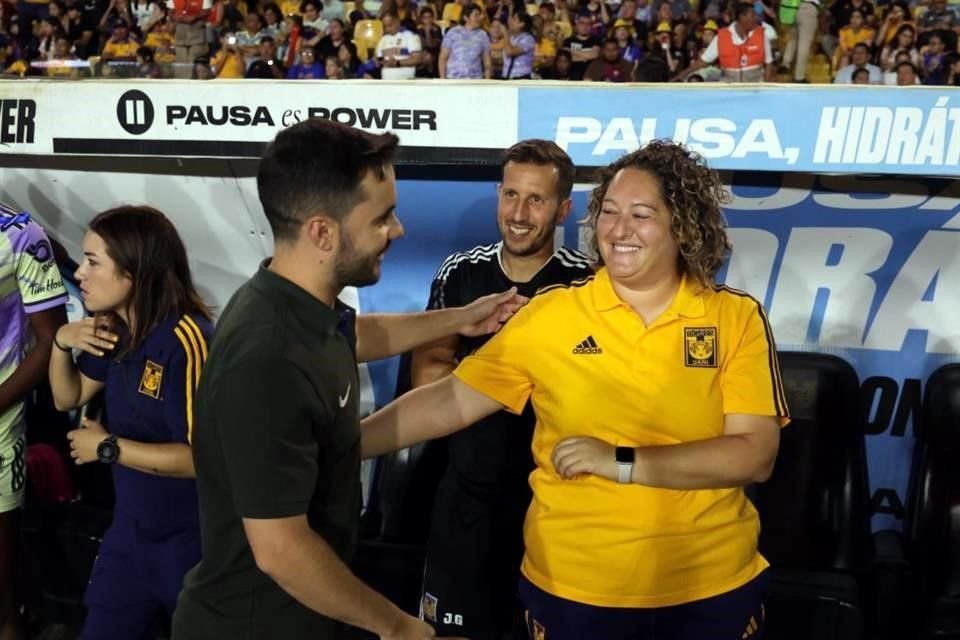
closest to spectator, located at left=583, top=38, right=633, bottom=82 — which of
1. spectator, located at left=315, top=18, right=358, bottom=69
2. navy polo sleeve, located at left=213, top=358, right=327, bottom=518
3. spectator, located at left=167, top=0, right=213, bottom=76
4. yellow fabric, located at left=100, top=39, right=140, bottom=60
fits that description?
spectator, located at left=315, top=18, right=358, bottom=69

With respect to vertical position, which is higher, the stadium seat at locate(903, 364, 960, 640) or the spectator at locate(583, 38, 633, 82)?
the spectator at locate(583, 38, 633, 82)

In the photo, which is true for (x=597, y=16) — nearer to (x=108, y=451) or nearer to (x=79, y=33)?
(x=79, y=33)

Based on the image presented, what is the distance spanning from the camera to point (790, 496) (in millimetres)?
3555

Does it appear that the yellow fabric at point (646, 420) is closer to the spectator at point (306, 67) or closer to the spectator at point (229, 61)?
the spectator at point (229, 61)

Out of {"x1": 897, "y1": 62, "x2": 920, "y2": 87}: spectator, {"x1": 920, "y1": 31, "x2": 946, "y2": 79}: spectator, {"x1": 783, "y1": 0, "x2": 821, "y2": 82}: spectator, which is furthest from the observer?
{"x1": 783, "y1": 0, "x2": 821, "y2": 82}: spectator

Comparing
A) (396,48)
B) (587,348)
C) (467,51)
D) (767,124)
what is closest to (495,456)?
(587,348)

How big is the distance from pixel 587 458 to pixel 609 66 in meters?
7.22

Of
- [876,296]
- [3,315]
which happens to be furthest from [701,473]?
[3,315]

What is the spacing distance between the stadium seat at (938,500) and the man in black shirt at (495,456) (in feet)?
4.41

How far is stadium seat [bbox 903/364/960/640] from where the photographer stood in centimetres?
338

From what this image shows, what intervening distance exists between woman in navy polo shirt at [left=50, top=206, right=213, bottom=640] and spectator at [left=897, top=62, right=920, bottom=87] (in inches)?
255

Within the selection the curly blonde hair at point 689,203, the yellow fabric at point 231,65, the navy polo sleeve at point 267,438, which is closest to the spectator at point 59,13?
the yellow fabric at point 231,65

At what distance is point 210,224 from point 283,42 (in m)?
7.03

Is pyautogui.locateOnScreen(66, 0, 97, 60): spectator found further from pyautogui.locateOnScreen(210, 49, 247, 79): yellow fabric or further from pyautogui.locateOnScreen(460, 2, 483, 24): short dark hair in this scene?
pyautogui.locateOnScreen(460, 2, 483, 24): short dark hair
